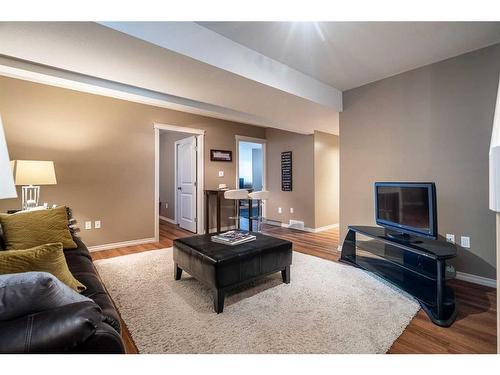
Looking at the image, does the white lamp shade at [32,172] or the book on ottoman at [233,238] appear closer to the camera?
the book on ottoman at [233,238]

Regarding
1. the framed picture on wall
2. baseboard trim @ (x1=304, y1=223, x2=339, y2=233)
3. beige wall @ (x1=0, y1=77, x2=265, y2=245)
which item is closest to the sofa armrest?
beige wall @ (x1=0, y1=77, x2=265, y2=245)

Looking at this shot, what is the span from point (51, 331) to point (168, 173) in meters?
5.64

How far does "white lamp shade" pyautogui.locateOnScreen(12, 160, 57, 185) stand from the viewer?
2510mm

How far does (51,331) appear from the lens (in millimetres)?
729

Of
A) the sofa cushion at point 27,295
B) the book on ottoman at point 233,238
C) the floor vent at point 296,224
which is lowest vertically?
the floor vent at point 296,224

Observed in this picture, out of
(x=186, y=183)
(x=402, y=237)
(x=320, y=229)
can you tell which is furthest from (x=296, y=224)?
(x=402, y=237)

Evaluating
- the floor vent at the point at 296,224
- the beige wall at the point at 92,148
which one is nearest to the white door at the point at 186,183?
the beige wall at the point at 92,148

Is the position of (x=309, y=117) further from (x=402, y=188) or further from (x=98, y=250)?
(x=98, y=250)

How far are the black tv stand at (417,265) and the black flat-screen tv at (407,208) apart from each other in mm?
115

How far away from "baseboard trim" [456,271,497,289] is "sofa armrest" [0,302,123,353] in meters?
3.28

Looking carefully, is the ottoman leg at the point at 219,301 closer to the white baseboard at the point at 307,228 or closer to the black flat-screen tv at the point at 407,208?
the black flat-screen tv at the point at 407,208

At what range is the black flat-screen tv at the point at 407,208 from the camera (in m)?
2.21

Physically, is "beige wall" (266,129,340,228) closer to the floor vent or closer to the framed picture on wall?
the floor vent
